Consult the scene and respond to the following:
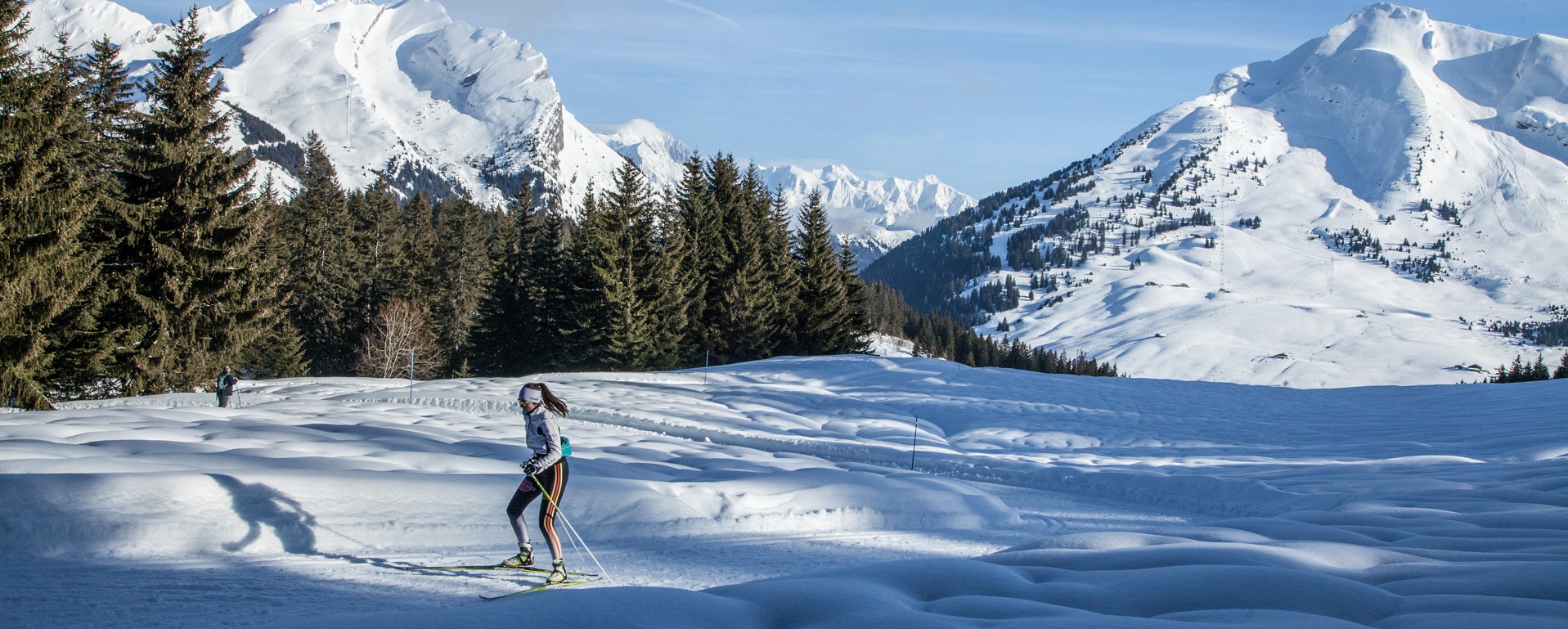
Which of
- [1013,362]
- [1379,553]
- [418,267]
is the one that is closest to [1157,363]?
[1013,362]

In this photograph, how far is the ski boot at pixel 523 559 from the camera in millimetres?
8930

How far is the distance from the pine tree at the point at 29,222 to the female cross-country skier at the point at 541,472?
16.3 metres

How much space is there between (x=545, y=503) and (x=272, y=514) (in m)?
3.23

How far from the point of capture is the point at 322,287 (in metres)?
54.3

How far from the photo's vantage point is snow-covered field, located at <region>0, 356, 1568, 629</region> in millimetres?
6203

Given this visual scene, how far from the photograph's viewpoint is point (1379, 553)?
818 cm

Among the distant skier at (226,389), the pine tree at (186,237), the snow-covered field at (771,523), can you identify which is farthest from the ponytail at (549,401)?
the pine tree at (186,237)

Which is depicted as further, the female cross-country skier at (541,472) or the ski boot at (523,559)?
the ski boot at (523,559)

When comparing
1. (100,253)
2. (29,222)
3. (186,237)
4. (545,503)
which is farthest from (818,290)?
(545,503)

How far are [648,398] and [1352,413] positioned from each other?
21332mm

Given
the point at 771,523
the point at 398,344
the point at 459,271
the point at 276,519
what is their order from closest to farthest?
the point at 276,519, the point at 771,523, the point at 398,344, the point at 459,271

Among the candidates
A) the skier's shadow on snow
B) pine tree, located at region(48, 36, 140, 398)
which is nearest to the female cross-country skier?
the skier's shadow on snow

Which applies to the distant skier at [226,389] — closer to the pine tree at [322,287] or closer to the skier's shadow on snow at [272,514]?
the skier's shadow on snow at [272,514]

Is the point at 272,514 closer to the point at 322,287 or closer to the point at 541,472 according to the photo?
the point at 541,472
